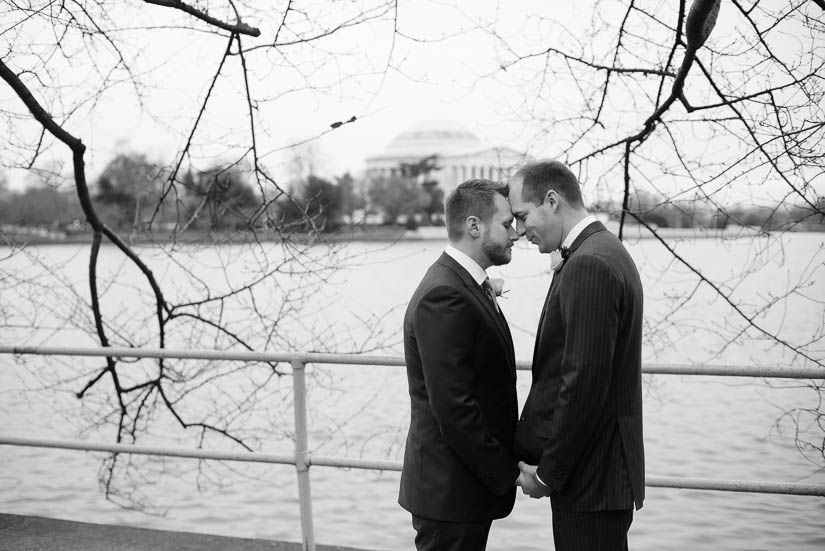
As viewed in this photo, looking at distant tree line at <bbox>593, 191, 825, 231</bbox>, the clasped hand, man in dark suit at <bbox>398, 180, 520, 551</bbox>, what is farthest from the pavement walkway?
distant tree line at <bbox>593, 191, 825, 231</bbox>

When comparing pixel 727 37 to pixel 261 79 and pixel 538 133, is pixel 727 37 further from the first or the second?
pixel 261 79

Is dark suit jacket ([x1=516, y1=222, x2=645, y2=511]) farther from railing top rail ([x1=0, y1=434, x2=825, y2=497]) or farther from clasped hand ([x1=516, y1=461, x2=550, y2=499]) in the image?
railing top rail ([x1=0, y1=434, x2=825, y2=497])

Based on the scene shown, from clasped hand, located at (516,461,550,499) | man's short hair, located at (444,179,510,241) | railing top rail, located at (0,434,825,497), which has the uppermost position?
man's short hair, located at (444,179,510,241)

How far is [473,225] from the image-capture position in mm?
2930

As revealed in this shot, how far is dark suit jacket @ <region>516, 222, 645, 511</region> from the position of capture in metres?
2.62

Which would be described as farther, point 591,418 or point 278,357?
point 278,357

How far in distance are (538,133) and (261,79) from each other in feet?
5.92

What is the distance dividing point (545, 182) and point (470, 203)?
0.26m

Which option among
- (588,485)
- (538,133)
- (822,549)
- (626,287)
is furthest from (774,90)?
(822,549)

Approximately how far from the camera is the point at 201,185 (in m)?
6.50

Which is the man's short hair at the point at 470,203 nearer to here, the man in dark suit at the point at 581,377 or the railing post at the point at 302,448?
the man in dark suit at the point at 581,377

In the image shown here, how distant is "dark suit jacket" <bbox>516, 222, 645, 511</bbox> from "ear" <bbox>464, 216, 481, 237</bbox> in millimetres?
302

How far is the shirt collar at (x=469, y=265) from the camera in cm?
292

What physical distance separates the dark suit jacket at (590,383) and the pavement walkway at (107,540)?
2100mm
